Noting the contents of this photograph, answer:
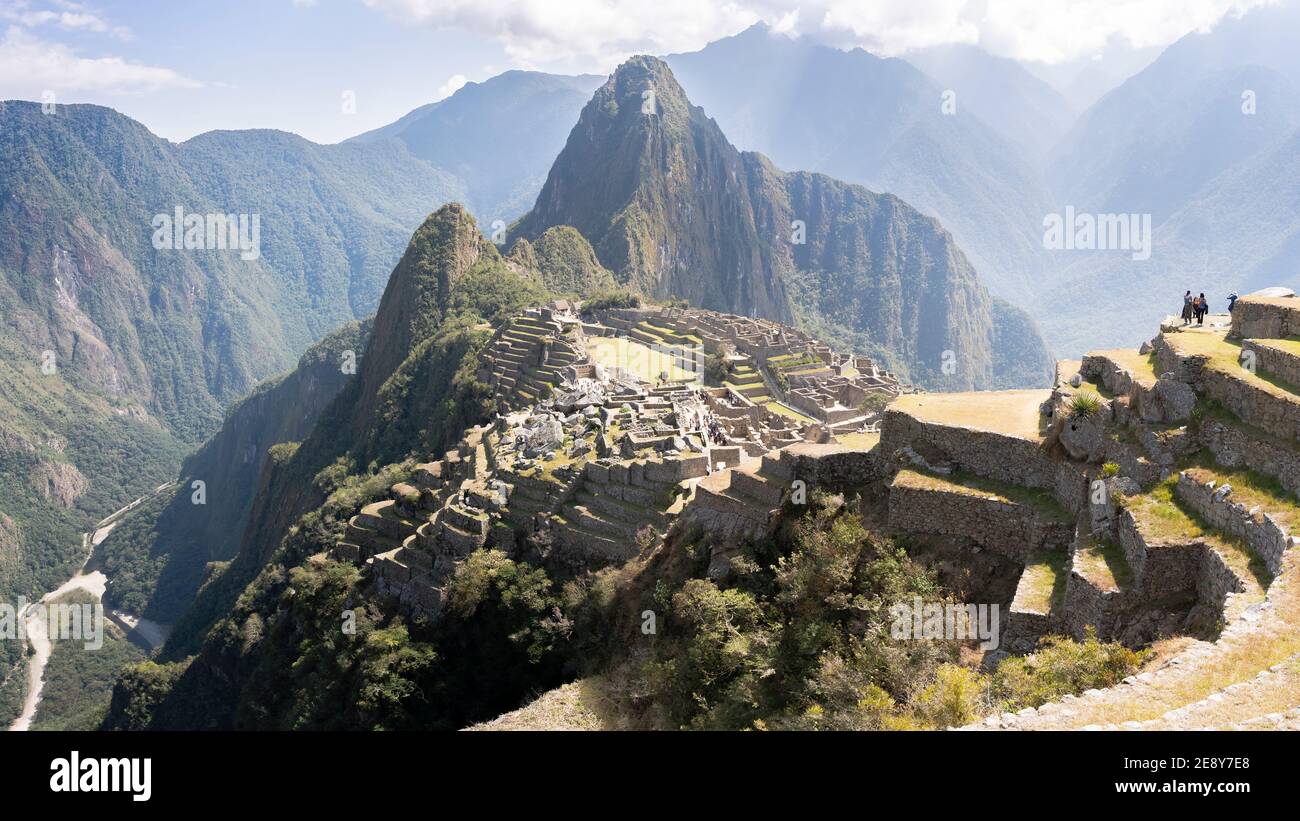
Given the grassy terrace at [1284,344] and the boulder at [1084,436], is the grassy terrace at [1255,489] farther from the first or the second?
the grassy terrace at [1284,344]

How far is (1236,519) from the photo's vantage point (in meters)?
11.7

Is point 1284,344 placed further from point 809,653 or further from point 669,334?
point 669,334

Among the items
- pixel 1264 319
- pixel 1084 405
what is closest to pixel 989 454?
pixel 1084 405

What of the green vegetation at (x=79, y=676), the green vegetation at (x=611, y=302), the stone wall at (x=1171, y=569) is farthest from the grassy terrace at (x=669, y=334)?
the stone wall at (x=1171, y=569)

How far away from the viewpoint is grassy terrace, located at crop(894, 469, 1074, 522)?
14945 millimetres

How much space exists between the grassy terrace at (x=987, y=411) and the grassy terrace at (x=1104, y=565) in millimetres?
3218

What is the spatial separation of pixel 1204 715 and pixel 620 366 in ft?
182

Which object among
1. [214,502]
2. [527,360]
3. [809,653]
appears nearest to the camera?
[809,653]

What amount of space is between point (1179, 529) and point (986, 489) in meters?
3.98

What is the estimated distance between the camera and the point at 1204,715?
796cm

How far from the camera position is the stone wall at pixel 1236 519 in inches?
423
